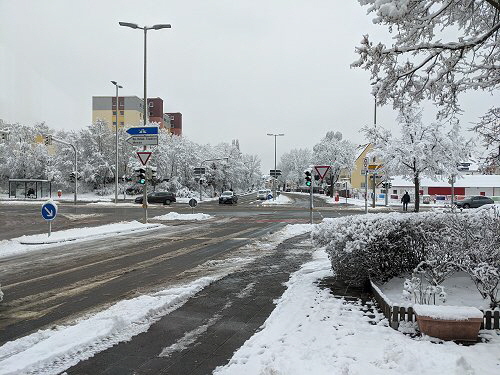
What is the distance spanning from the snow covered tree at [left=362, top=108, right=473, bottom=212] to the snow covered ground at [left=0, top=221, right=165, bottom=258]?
703 inches

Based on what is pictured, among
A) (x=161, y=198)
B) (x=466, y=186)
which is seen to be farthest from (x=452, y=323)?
(x=466, y=186)

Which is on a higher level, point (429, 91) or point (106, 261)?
point (429, 91)

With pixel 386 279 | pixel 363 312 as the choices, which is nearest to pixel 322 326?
pixel 363 312

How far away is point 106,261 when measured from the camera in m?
11.4

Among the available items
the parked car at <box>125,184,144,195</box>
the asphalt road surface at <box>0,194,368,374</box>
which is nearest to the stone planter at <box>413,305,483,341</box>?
the asphalt road surface at <box>0,194,368,374</box>

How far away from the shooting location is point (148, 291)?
7.89m

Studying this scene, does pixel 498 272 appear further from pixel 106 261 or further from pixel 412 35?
pixel 106 261

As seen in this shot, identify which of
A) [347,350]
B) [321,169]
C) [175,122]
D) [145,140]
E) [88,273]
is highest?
[175,122]

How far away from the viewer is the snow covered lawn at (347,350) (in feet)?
13.6

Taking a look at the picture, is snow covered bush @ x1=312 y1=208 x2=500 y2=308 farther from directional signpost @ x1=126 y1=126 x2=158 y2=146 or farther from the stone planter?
directional signpost @ x1=126 y1=126 x2=158 y2=146

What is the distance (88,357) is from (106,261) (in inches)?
275

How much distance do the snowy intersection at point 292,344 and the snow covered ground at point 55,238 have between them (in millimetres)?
8513

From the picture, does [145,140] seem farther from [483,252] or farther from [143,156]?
[483,252]

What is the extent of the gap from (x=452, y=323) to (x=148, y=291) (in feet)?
17.2
